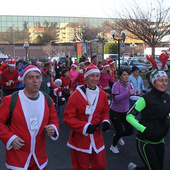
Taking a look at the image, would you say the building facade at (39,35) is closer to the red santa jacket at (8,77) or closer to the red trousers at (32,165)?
the red santa jacket at (8,77)

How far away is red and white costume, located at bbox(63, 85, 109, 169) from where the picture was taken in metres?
3.62

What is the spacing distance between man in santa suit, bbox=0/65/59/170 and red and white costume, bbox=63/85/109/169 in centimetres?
44

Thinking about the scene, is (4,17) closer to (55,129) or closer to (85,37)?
(85,37)

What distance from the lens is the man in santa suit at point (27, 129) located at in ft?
9.94

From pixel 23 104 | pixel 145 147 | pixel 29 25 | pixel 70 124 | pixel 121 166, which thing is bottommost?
pixel 121 166

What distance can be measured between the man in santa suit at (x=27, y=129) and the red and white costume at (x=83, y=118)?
438mm

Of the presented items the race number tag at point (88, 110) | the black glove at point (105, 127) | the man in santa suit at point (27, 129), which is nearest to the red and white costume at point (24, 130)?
the man in santa suit at point (27, 129)

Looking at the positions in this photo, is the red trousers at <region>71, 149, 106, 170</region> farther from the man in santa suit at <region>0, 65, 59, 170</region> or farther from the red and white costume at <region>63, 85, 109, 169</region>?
the man in santa suit at <region>0, 65, 59, 170</region>

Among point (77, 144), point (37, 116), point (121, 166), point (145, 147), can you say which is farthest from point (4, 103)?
point (121, 166)

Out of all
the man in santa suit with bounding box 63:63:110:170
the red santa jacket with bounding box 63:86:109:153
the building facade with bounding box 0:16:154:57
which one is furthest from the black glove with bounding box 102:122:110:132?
the building facade with bounding box 0:16:154:57

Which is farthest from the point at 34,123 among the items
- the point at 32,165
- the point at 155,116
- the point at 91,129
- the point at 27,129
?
the point at 155,116

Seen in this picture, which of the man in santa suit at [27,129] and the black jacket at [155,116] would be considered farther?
the black jacket at [155,116]

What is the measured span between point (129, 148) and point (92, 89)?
2.82m

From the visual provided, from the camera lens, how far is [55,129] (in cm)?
316
